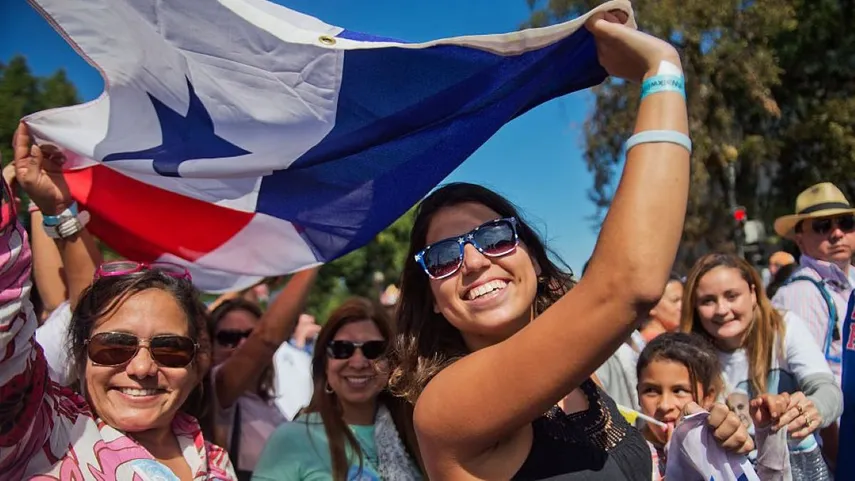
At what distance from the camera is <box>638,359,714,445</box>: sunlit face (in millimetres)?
2754

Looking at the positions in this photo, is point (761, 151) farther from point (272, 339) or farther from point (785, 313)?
point (272, 339)

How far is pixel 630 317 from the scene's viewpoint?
1239 mm

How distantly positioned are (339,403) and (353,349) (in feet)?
0.78

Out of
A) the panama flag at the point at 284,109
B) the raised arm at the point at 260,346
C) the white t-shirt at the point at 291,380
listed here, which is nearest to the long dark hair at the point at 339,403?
the raised arm at the point at 260,346

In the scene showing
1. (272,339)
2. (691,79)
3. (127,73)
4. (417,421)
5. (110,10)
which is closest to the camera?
(417,421)

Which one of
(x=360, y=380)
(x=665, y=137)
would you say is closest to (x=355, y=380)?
(x=360, y=380)

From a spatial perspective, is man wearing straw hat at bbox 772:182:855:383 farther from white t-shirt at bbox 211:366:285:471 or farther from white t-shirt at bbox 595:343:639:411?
white t-shirt at bbox 211:366:285:471

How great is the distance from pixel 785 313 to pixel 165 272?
9.11 feet

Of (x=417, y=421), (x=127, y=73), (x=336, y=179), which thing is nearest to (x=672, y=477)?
(x=417, y=421)

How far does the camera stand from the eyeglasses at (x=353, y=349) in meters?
3.07

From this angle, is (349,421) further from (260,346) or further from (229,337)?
(229,337)

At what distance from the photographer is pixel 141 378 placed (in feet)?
6.72

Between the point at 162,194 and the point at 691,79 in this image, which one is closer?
the point at 162,194

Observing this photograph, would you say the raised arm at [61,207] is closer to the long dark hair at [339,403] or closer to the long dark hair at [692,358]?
the long dark hair at [339,403]
